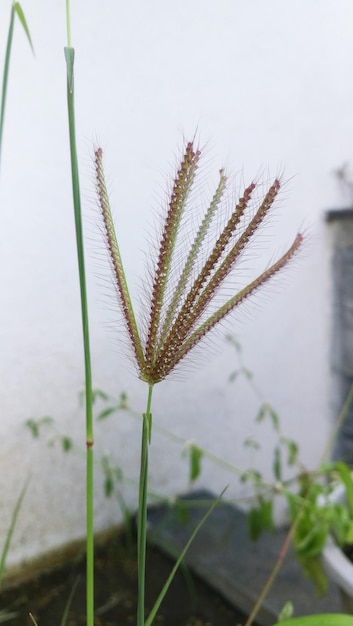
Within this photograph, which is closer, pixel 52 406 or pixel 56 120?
pixel 56 120

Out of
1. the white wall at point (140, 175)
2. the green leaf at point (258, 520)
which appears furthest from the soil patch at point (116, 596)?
the green leaf at point (258, 520)

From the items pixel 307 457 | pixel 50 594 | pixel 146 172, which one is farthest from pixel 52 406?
pixel 307 457

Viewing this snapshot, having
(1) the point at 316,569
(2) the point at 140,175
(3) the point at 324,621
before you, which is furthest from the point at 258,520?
(3) the point at 324,621

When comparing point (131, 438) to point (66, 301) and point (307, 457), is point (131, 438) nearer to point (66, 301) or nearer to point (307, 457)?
point (66, 301)

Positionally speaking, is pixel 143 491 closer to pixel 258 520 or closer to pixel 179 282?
pixel 179 282

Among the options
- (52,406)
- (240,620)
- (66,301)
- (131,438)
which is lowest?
(240,620)

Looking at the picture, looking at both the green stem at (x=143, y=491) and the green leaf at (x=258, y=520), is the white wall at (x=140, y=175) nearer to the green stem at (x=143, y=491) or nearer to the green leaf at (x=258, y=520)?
the green leaf at (x=258, y=520)
